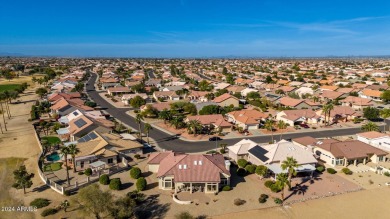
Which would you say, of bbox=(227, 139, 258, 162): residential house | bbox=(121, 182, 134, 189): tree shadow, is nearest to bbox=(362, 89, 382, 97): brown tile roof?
bbox=(227, 139, 258, 162): residential house

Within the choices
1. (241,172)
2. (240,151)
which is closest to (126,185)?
(241,172)

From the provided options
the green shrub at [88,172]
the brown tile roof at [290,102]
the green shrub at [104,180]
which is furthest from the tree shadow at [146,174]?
the brown tile roof at [290,102]

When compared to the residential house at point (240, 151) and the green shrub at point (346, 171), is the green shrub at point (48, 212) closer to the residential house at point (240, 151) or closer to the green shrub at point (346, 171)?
the residential house at point (240, 151)

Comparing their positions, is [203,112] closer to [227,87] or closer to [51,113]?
[51,113]

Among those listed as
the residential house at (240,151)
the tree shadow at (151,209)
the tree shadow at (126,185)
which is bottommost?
the tree shadow at (151,209)

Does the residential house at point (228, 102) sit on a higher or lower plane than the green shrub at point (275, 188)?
higher

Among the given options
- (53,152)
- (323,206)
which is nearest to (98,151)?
(53,152)
